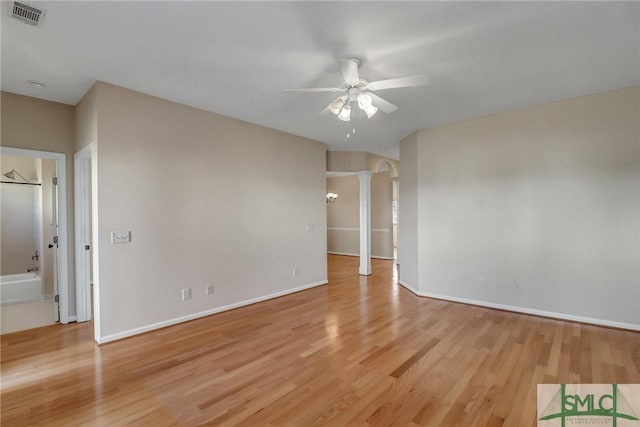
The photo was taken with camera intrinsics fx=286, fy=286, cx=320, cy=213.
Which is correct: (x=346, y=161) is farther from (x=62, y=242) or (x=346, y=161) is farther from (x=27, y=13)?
(x=27, y=13)

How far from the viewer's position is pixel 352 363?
2.65 m

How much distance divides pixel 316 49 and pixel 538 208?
11.7 feet

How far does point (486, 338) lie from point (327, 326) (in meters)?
A: 1.80

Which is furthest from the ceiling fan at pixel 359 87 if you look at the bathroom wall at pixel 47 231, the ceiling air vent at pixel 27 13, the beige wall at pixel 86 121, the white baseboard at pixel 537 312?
the bathroom wall at pixel 47 231

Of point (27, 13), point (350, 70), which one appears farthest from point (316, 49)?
point (27, 13)

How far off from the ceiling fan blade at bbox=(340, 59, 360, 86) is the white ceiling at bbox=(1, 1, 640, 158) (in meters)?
0.15

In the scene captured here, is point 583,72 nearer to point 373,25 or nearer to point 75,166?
point 373,25

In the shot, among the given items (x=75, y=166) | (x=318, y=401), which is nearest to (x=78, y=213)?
(x=75, y=166)

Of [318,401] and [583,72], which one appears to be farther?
[583,72]

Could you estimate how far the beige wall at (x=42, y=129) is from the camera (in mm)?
3271

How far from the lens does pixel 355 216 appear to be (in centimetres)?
929

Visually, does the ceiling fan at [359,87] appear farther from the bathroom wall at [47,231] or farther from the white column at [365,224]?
the bathroom wall at [47,231]

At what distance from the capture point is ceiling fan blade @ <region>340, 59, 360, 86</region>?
2384mm

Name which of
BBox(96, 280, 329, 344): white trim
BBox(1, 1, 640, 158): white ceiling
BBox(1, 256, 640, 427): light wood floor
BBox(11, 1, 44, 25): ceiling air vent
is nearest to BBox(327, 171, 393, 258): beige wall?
BBox(96, 280, 329, 344): white trim
